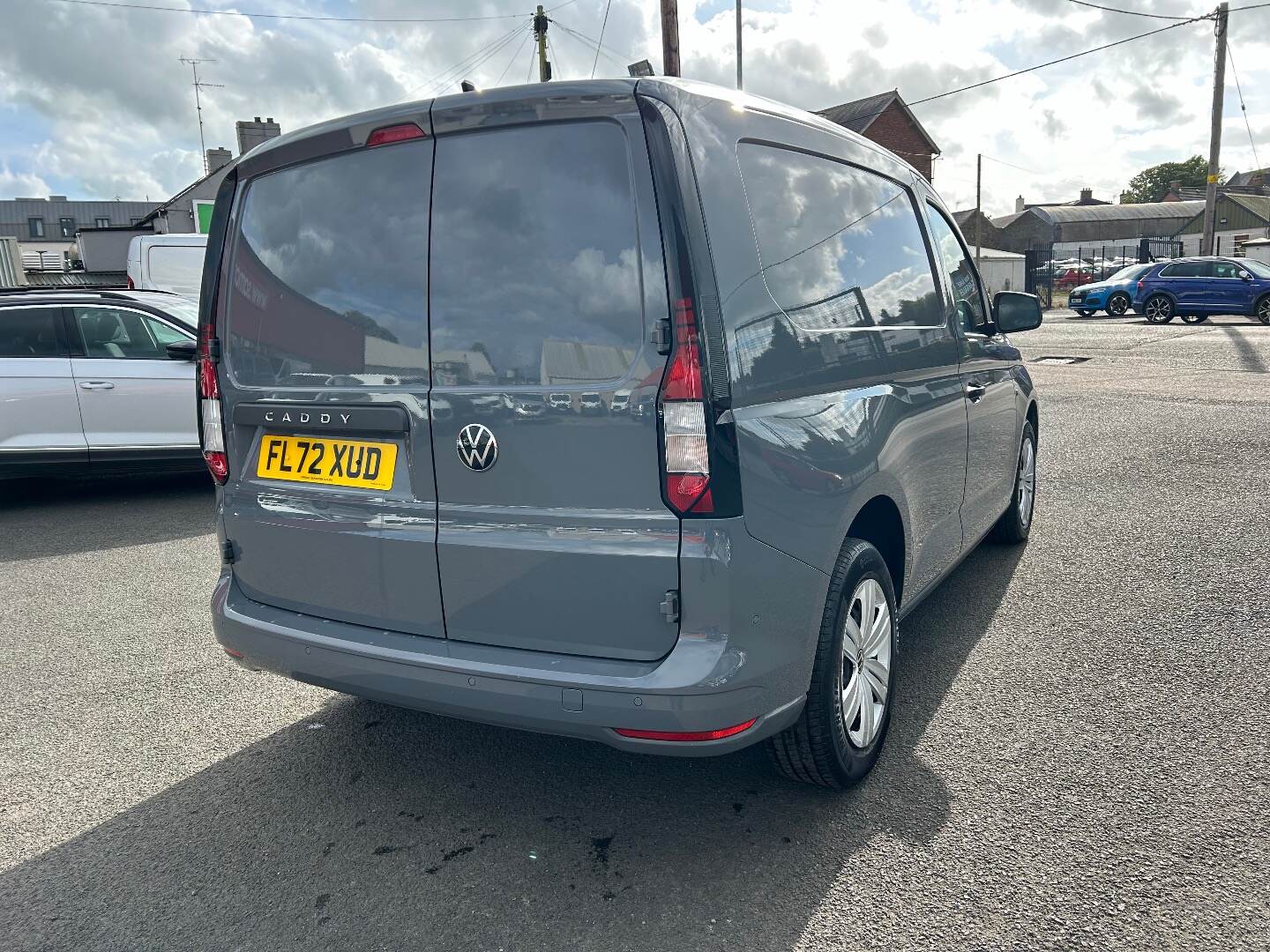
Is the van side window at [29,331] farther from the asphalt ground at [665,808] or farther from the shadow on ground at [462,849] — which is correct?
the shadow on ground at [462,849]

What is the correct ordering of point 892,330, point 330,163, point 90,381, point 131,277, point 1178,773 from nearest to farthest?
point 330,163 → point 1178,773 → point 892,330 → point 90,381 → point 131,277

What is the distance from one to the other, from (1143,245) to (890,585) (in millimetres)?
47456

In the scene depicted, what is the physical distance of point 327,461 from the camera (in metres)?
2.79

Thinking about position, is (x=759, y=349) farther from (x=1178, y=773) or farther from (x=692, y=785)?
(x=1178, y=773)

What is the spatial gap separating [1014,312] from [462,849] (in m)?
3.35

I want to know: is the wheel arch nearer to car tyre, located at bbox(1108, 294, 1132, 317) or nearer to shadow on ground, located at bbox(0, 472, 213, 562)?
shadow on ground, located at bbox(0, 472, 213, 562)

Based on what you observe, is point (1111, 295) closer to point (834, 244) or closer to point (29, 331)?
point (29, 331)

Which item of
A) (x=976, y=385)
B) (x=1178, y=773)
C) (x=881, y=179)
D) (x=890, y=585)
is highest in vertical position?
(x=881, y=179)

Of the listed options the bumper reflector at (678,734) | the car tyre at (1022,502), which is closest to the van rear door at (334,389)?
the bumper reflector at (678,734)

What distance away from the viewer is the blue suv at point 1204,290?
23.0 metres

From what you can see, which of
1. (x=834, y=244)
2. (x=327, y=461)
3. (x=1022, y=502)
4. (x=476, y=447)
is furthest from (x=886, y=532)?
(x=1022, y=502)

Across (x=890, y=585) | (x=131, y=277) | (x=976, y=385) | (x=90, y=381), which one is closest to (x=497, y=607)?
(x=890, y=585)

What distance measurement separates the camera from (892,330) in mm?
3240

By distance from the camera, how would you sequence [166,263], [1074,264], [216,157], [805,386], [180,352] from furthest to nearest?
[1074,264] → [216,157] → [166,263] → [180,352] → [805,386]
